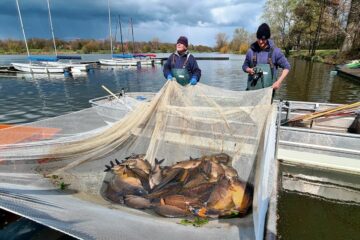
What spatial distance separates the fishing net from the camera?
9.09ft

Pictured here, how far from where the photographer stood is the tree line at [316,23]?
3133 centimetres

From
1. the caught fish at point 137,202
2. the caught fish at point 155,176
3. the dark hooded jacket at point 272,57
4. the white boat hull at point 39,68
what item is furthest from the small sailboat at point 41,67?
the caught fish at point 137,202

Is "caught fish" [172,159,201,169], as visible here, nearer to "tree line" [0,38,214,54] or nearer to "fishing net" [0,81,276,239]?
"fishing net" [0,81,276,239]

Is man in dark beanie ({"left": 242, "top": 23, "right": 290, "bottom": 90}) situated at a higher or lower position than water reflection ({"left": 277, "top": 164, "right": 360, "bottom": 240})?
higher

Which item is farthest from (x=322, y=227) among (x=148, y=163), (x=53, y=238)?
(x=53, y=238)

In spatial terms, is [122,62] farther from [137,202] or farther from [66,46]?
[66,46]

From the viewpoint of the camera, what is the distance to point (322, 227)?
429 centimetres

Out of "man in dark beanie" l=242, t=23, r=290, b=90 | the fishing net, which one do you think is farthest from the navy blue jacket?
"man in dark beanie" l=242, t=23, r=290, b=90

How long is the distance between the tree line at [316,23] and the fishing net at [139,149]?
34.3 m

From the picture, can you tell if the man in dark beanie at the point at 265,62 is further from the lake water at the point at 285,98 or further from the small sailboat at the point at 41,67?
the small sailboat at the point at 41,67

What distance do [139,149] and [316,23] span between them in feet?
171

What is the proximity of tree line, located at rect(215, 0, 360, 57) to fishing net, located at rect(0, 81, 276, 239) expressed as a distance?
113 feet

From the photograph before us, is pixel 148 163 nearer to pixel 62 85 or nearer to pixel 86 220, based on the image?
pixel 86 220

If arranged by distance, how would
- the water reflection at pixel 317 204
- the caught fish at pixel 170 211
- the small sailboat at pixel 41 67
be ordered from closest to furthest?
1. the caught fish at pixel 170 211
2. the water reflection at pixel 317 204
3. the small sailboat at pixel 41 67
